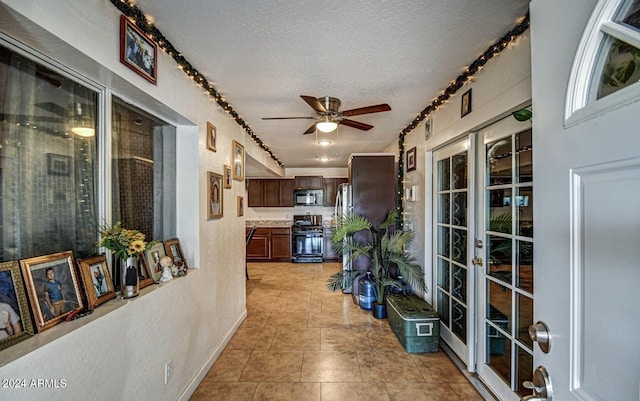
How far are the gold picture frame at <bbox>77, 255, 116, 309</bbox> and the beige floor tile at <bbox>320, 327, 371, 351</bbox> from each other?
1987 millimetres

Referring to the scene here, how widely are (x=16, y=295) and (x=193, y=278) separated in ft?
3.79

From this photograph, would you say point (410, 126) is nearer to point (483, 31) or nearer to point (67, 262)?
point (483, 31)

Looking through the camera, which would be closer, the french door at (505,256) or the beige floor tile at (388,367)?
the french door at (505,256)

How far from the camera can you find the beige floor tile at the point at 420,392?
6.89 ft

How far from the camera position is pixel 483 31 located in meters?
1.71

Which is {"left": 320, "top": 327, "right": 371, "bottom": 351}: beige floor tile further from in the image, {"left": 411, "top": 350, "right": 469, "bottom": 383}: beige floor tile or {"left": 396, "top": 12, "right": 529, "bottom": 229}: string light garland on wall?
{"left": 396, "top": 12, "right": 529, "bottom": 229}: string light garland on wall

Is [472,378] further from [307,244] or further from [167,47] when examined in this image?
[307,244]

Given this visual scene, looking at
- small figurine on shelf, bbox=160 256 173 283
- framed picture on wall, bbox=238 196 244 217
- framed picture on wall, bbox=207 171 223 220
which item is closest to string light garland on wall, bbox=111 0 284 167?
framed picture on wall, bbox=207 171 223 220

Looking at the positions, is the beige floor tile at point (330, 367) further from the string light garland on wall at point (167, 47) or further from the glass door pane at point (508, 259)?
the string light garland on wall at point (167, 47)

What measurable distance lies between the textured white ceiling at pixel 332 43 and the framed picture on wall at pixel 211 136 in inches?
13.4

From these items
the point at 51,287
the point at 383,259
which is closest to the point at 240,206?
the point at 383,259

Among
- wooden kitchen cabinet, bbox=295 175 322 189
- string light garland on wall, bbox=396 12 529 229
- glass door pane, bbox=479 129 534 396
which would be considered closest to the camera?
string light garland on wall, bbox=396 12 529 229

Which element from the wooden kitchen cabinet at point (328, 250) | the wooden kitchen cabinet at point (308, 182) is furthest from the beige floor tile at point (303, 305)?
the wooden kitchen cabinet at point (308, 182)

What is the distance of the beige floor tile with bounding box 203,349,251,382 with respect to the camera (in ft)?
7.72
